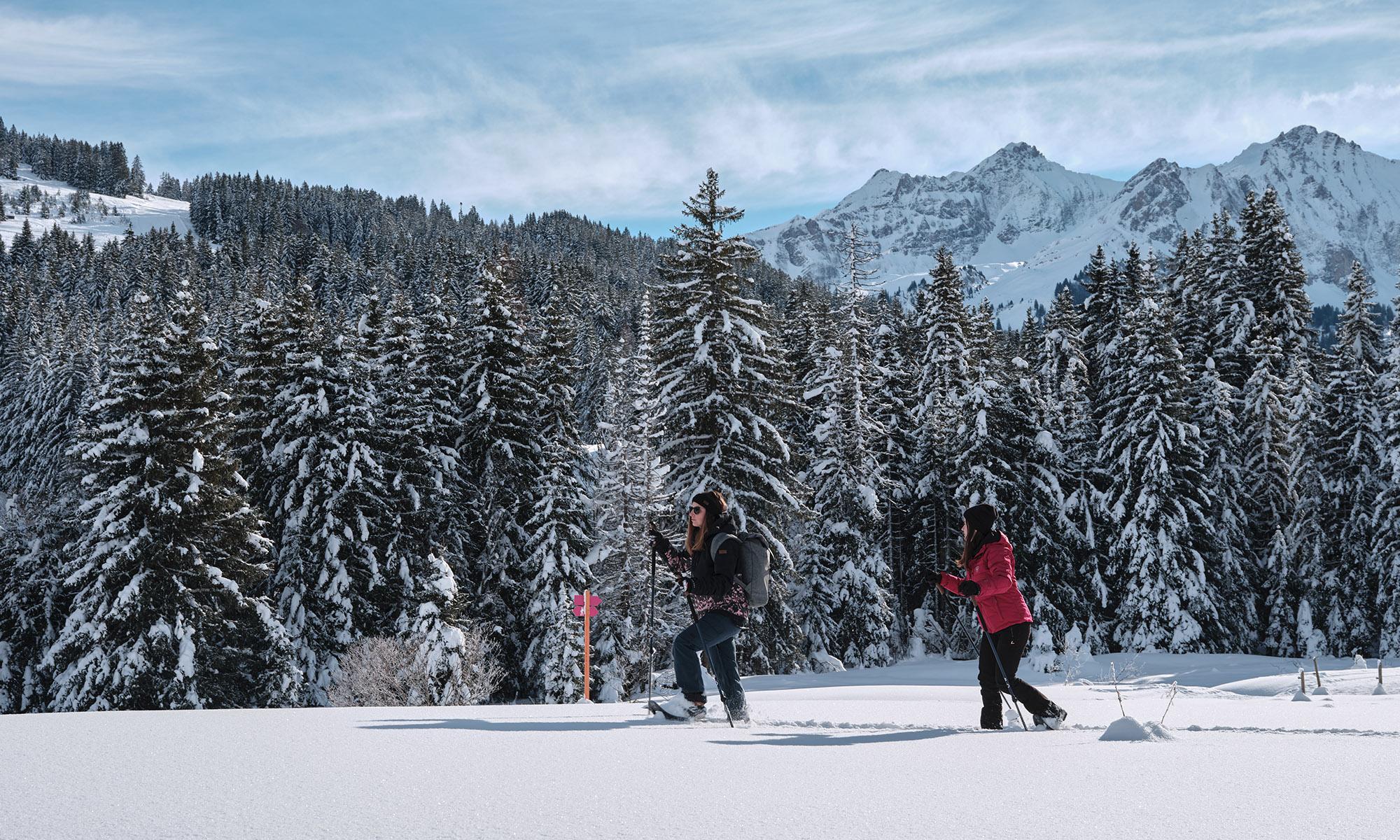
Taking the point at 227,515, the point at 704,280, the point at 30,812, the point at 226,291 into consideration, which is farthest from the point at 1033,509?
the point at 226,291

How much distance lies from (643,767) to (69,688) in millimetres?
23686

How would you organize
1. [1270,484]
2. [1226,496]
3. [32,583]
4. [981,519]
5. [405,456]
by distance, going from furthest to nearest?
1. [1270,484]
2. [1226,496]
3. [405,456]
4. [32,583]
5. [981,519]

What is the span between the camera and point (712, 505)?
8.32m

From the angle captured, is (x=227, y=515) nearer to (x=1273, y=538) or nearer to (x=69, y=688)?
(x=69, y=688)

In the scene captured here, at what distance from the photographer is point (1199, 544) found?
35594mm

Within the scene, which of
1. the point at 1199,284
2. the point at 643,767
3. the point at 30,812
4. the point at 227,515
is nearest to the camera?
the point at 30,812

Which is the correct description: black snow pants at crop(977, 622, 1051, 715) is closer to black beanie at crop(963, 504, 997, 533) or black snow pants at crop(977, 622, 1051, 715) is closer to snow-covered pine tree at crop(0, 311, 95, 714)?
black beanie at crop(963, 504, 997, 533)

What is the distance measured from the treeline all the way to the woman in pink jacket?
624 inches

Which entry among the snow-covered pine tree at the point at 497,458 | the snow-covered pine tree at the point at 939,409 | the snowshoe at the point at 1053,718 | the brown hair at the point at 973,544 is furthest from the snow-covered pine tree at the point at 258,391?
the snowshoe at the point at 1053,718

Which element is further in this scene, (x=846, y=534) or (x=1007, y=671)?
(x=846, y=534)

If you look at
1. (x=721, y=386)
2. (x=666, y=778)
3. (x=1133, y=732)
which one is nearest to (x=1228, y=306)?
(x=721, y=386)

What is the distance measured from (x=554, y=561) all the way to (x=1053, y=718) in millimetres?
24034

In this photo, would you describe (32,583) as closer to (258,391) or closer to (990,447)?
(258,391)

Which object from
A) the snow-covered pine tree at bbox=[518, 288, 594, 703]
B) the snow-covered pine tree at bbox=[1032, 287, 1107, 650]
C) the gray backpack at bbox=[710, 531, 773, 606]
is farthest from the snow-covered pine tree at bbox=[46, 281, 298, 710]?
the snow-covered pine tree at bbox=[1032, 287, 1107, 650]
